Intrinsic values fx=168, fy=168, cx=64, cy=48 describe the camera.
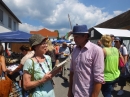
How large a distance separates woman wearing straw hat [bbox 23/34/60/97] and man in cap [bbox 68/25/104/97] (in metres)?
0.32

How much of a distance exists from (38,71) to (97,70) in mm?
784

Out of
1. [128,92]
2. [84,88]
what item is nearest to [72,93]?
[84,88]

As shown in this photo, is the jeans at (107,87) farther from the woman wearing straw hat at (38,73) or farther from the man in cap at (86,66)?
the woman wearing straw hat at (38,73)

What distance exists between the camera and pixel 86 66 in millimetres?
2205

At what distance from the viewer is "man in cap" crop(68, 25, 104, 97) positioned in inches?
85.1

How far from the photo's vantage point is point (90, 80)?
224 cm

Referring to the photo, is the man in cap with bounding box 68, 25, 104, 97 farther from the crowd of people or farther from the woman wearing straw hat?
the woman wearing straw hat

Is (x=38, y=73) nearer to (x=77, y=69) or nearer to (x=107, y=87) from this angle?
(x=77, y=69)

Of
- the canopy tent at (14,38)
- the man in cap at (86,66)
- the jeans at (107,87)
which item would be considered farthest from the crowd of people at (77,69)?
the canopy tent at (14,38)

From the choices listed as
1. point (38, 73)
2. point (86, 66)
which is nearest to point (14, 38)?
point (38, 73)

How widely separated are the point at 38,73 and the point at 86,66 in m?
0.65

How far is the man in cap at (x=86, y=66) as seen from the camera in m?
2.16

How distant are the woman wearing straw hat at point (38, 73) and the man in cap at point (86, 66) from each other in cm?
32

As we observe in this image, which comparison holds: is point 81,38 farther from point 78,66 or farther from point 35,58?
point 35,58
